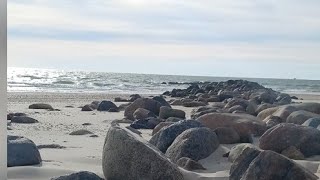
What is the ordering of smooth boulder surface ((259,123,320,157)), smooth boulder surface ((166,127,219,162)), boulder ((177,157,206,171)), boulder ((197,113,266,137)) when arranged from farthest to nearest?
boulder ((197,113,266,137))
smooth boulder surface ((259,123,320,157))
smooth boulder surface ((166,127,219,162))
boulder ((177,157,206,171))

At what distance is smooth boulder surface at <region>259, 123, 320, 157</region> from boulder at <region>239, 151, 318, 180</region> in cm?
166

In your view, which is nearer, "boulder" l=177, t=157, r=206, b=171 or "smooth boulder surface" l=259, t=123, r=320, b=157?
"boulder" l=177, t=157, r=206, b=171

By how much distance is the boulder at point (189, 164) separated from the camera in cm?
441

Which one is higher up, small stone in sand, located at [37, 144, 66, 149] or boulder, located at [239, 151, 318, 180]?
boulder, located at [239, 151, 318, 180]

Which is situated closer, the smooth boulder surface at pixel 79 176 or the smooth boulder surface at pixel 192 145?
the smooth boulder surface at pixel 79 176

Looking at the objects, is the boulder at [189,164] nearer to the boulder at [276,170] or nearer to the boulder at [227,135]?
the boulder at [276,170]

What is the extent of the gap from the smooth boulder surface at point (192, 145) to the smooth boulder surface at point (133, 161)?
34.5 inches

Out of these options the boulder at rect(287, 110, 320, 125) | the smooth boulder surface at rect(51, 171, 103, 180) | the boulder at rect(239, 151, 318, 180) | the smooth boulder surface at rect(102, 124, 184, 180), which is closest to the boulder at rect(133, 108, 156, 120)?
the boulder at rect(287, 110, 320, 125)

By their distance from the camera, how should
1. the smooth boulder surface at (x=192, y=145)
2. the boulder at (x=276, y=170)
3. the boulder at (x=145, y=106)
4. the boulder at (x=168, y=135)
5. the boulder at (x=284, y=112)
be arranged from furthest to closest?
the boulder at (x=145, y=106)
the boulder at (x=284, y=112)
the boulder at (x=168, y=135)
the smooth boulder surface at (x=192, y=145)
the boulder at (x=276, y=170)

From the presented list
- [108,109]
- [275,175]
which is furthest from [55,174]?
[108,109]

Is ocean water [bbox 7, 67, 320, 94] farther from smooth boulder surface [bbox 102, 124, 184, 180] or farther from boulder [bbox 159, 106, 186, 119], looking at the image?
smooth boulder surface [bbox 102, 124, 184, 180]

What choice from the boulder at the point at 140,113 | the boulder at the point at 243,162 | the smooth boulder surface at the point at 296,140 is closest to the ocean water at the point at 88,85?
the boulder at the point at 140,113

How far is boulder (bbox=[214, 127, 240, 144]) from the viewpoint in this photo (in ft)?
18.7

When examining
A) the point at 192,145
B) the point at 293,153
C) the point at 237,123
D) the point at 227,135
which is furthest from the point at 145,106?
the point at 293,153
